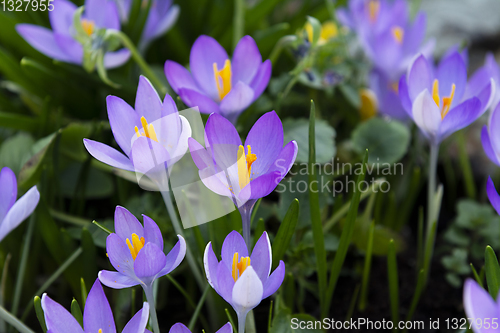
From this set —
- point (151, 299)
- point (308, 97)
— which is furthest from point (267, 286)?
point (308, 97)

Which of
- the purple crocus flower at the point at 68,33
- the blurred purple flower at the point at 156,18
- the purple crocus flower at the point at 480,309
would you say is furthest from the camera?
the blurred purple flower at the point at 156,18

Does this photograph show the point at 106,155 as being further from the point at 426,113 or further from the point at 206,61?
the point at 426,113

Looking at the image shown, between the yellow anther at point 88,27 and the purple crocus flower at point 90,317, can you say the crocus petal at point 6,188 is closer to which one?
the purple crocus flower at point 90,317

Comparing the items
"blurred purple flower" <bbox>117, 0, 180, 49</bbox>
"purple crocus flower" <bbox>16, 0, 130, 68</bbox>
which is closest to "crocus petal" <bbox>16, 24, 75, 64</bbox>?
"purple crocus flower" <bbox>16, 0, 130, 68</bbox>

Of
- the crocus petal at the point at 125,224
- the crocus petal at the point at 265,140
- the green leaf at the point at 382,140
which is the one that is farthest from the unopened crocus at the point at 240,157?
the green leaf at the point at 382,140

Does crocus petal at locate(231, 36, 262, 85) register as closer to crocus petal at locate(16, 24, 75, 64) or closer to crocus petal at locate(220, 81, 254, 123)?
crocus petal at locate(220, 81, 254, 123)

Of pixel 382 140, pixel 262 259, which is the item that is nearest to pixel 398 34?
pixel 382 140
